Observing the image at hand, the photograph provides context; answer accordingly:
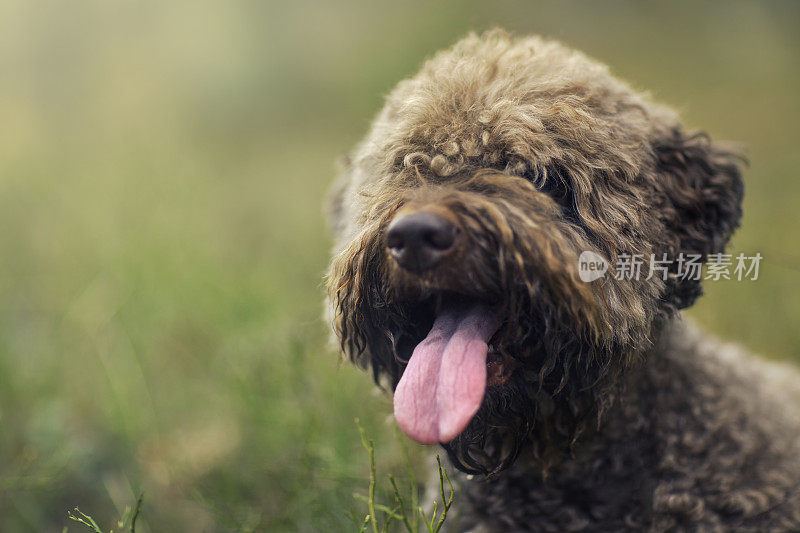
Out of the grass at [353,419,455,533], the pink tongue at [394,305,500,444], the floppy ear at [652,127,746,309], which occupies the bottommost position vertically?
the grass at [353,419,455,533]

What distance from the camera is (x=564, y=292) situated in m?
2.14

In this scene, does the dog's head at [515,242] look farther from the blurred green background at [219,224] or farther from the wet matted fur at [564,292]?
the blurred green background at [219,224]

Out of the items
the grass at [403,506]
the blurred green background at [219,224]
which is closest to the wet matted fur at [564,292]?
the grass at [403,506]

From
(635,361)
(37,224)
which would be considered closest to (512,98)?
(635,361)

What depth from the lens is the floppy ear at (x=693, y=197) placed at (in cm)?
259

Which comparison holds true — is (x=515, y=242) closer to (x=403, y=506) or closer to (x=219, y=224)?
(x=403, y=506)

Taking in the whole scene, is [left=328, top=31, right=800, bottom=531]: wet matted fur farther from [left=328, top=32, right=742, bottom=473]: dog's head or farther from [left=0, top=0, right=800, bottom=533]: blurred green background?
[left=0, top=0, right=800, bottom=533]: blurred green background

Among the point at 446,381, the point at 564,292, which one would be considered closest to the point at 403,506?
the point at 446,381

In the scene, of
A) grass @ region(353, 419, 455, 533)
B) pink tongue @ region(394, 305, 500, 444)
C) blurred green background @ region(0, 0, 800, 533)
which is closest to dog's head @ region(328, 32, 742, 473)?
pink tongue @ region(394, 305, 500, 444)

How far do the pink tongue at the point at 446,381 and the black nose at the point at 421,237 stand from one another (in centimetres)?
30

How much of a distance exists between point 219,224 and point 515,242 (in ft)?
19.4

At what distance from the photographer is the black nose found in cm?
204

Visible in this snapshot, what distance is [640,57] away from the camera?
31.7 ft

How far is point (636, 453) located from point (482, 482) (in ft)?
2.10
